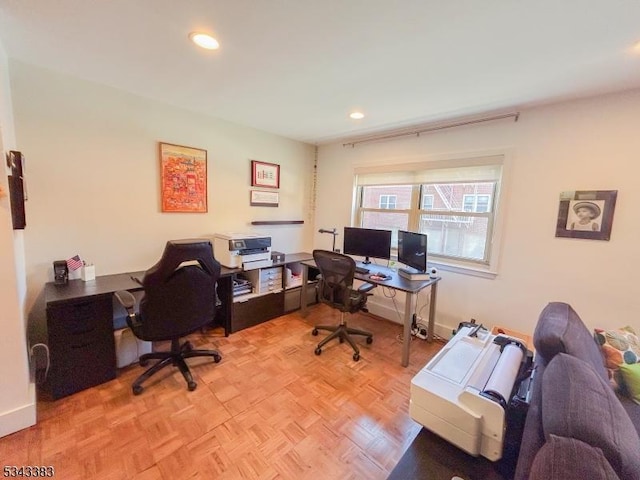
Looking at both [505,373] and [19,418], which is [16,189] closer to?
[19,418]

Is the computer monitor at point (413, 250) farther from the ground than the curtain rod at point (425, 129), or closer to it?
closer to it

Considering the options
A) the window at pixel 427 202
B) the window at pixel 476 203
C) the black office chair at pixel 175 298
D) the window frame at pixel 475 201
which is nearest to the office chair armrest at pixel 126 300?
the black office chair at pixel 175 298

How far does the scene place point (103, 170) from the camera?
238cm

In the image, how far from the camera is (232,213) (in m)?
3.32

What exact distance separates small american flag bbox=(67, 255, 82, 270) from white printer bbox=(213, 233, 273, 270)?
1163 millimetres

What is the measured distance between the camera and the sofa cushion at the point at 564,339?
1167 mm

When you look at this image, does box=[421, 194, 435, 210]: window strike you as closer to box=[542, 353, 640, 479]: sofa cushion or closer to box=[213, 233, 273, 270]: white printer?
box=[213, 233, 273, 270]: white printer

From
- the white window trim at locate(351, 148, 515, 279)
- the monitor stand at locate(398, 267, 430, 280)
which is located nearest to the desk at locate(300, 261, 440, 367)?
the monitor stand at locate(398, 267, 430, 280)

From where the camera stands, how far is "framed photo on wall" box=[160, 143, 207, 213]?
8.89ft

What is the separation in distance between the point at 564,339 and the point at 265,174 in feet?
10.7

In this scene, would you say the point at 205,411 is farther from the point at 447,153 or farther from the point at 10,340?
the point at 447,153

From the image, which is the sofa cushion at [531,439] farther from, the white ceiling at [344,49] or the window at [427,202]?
the window at [427,202]

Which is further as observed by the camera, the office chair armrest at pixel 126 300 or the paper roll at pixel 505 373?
the office chair armrest at pixel 126 300

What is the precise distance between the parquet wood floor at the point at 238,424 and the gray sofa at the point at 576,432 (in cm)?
98
